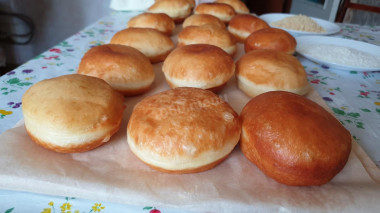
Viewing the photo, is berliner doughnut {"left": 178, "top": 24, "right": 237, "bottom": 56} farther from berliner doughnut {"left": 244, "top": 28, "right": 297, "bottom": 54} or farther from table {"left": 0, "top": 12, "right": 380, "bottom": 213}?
table {"left": 0, "top": 12, "right": 380, "bottom": 213}

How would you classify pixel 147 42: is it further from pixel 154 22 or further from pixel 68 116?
pixel 68 116

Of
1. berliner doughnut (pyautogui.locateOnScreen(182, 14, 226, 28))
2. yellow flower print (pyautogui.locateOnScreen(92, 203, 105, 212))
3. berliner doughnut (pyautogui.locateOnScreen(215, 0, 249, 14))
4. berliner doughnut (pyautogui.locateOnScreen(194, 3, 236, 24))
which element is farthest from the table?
berliner doughnut (pyautogui.locateOnScreen(215, 0, 249, 14))

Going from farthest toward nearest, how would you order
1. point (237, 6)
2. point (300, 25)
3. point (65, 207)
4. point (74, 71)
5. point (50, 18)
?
point (50, 18)
point (237, 6)
point (300, 25)
point (74, 71)
point (65, 207)

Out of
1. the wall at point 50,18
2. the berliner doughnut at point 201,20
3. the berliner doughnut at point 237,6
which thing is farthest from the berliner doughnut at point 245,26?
the wall at point 50,18

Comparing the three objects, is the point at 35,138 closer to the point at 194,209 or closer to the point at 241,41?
the point at 194,209

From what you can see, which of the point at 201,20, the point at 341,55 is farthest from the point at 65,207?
the point at 341,55

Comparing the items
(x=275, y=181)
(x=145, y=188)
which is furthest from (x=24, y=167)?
(x=275, y=181)
